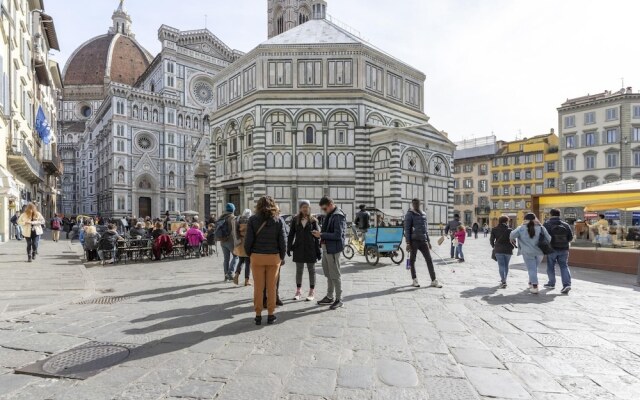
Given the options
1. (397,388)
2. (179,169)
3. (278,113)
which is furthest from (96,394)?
(179,169)

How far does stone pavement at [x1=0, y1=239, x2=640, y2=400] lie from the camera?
3.25 m

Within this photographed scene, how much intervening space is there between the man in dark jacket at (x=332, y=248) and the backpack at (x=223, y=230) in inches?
103

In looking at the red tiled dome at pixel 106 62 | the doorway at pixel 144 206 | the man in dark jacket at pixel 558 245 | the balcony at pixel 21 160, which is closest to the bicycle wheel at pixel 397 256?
the man in dark jacket at pixel 558 245

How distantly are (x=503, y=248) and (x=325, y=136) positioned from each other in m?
23.5

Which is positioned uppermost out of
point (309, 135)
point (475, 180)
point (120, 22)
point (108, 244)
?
point (120, 22)

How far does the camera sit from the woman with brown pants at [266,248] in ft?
17.3

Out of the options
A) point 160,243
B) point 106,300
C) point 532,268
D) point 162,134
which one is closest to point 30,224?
point 160,243

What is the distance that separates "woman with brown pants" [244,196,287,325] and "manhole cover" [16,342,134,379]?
5.57 feet

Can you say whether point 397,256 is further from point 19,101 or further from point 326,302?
point 19,101

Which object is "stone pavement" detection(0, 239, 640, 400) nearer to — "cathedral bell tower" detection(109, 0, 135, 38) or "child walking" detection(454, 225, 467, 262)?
"child walking" detection(454, 225, 467, 262)

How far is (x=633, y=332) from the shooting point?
5027 millimetres

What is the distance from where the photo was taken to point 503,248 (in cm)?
833

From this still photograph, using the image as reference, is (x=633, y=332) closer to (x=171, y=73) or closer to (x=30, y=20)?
(x=30, y=20)

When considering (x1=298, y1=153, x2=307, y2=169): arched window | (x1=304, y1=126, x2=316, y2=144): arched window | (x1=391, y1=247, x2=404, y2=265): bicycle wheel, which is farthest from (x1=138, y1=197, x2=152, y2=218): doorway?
(x1=391, y1=247, x2=404, y2=265): bicycle wheel
